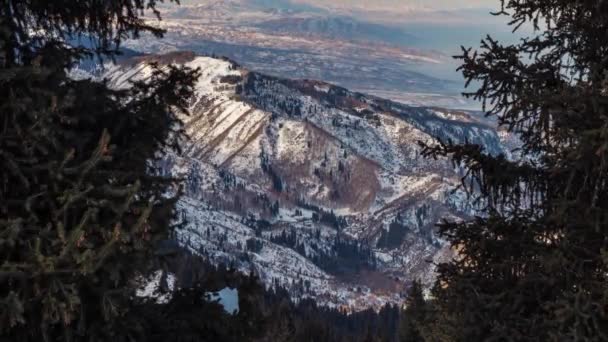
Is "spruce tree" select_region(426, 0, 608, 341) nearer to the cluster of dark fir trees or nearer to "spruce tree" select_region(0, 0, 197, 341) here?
the cluster of dark fir trees

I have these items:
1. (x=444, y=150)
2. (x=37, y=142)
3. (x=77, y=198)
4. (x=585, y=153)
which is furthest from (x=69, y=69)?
(x=585, y=153)

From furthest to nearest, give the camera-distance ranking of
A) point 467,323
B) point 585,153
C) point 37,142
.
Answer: point 467,323 → point 585,153 → point 37,142

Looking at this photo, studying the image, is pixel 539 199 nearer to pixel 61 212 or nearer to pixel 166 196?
pixel 166 196

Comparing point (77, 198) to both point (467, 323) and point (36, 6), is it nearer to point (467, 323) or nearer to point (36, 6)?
point (36, 6)

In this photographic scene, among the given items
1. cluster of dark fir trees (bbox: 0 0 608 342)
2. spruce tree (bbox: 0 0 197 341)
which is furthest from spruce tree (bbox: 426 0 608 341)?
spruce tree (bbox: 0 0 197 341)

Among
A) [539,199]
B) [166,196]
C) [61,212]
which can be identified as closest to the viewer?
[61,212]

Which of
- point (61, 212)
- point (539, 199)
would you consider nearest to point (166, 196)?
point (61, 212)
